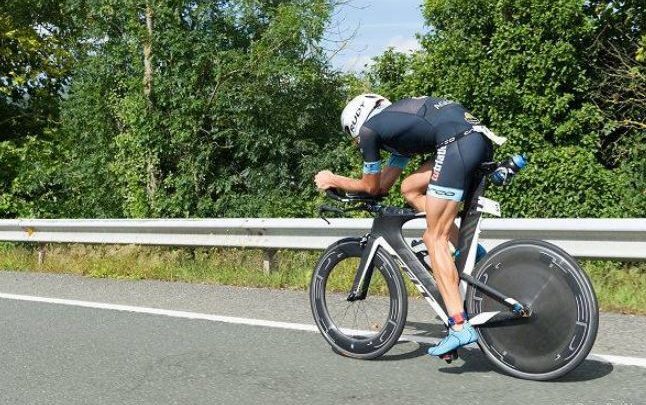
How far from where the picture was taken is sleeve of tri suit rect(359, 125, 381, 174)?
14.9 ft

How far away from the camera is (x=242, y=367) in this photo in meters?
4.83

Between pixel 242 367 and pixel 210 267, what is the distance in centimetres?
442

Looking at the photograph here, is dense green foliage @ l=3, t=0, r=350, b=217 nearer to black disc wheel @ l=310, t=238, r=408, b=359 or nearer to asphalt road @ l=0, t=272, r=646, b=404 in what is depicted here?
asphalt road @ l=0, t=272, r=646, b=404

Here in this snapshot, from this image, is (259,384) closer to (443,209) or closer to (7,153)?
(443,209)

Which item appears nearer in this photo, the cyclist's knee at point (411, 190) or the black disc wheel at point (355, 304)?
the black disc wheel at point (355, 304)

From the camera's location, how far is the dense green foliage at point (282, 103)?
36.9 ft

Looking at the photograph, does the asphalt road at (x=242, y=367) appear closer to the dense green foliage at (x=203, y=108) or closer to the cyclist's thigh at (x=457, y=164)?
the cyclist's thigh at (x=457, y=164)

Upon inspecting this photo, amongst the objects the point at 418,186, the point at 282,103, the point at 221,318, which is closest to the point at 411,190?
the point at 418,186

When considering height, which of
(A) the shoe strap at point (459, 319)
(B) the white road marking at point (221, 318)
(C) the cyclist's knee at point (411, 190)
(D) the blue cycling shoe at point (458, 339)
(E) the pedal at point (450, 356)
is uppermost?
(C) the cyclist's knee at point (411, 190)

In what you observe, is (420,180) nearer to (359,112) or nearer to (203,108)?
(359,112)

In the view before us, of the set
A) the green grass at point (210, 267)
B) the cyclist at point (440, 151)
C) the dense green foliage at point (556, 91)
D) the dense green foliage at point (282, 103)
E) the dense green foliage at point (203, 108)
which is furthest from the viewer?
the dense green foliage at point (203, 108)

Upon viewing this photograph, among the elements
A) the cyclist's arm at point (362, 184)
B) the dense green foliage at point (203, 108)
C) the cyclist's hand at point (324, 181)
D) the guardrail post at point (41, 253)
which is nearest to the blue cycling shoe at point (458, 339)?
the cyclist's arm at point (362, 184)

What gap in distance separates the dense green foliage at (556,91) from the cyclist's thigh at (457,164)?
22.3 ft

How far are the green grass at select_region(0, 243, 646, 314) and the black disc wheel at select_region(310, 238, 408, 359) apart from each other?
1871 mm
